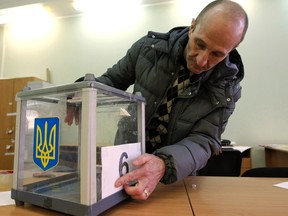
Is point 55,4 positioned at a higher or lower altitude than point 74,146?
higher

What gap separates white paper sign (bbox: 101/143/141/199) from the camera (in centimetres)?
50

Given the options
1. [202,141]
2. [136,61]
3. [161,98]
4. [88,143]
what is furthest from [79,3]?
[88,143]

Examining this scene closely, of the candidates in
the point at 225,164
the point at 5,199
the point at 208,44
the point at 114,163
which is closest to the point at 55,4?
the point at 225,164

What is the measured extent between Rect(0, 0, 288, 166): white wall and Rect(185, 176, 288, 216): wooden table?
2154mm

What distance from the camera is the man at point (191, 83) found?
0.79 m

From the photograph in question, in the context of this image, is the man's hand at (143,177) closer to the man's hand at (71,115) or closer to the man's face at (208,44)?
the man's hand at (71,115)

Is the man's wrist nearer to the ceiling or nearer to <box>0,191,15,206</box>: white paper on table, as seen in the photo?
<box>0,191,15,206</box>: white paper on table

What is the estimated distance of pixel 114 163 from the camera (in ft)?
1.74

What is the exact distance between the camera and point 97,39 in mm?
3445

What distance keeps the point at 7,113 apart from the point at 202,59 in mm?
3072

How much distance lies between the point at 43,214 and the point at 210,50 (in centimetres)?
70

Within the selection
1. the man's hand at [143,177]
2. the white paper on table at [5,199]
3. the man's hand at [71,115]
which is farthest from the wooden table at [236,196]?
the white paper on table at [5,199]

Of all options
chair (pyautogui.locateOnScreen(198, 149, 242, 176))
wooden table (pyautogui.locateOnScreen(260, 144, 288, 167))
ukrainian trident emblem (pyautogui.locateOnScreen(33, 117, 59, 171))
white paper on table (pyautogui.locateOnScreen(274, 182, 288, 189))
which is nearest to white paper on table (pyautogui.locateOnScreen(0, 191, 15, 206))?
ukrainian trident emblem (pyautogui.locateOnScreen(33, 117, 59, 171))

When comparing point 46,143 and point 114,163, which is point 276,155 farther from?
point 46,143
